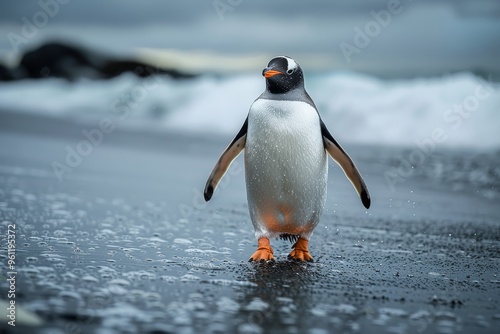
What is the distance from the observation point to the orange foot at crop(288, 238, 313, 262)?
429 centimetres

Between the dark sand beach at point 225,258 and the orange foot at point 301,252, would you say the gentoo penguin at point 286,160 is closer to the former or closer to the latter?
the orange foot at point 301,252

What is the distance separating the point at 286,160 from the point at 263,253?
570 millimetres

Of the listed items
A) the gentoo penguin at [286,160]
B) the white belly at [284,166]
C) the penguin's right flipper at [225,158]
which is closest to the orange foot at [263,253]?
the gentoo penguin at [286,160]

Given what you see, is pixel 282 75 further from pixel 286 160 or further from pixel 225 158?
pixel 225 158

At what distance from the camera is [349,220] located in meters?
6.07

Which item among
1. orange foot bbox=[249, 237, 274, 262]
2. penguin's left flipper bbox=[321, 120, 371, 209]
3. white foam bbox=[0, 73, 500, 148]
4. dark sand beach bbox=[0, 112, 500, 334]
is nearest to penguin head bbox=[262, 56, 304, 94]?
penguin's left flipper bbox=[321, 120, 371, 209]

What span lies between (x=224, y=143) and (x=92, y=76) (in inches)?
558

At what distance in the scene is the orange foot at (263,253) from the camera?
4.12m

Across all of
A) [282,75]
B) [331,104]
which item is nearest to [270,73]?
[282,75]

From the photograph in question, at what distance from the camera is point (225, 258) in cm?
411

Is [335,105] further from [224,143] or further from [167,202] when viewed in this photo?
[167,202]

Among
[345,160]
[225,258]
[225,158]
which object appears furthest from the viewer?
[225,158]

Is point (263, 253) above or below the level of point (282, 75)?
below

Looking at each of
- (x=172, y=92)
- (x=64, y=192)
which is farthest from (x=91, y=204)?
(x=172, y=92)
